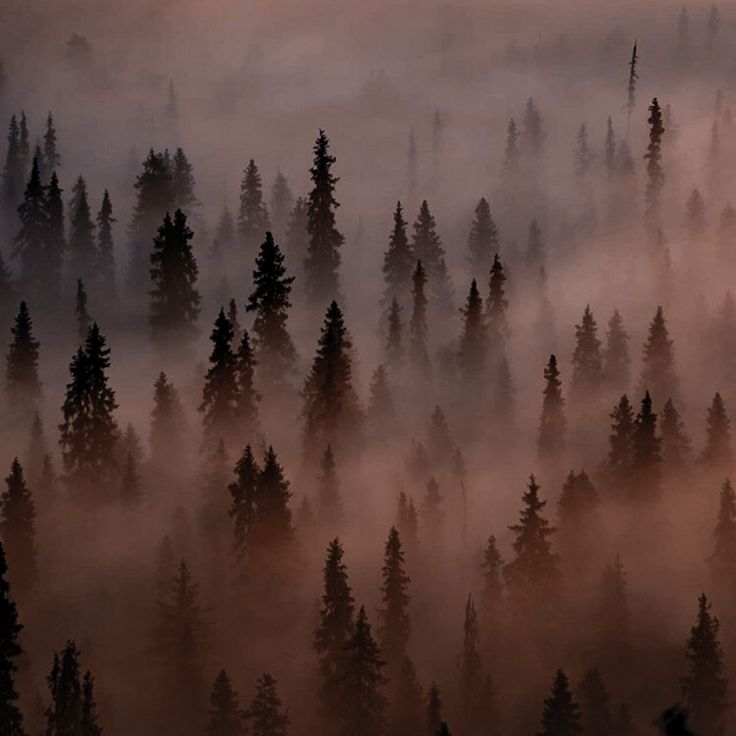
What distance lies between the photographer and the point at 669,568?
89.0 m

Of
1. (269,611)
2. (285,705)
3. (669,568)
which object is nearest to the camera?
(285,705)

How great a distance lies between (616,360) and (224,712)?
56.3 m

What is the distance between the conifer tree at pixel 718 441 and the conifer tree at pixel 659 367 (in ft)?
37.5

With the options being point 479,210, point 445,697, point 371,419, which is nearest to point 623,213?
point 479,210

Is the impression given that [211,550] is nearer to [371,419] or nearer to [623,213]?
[371,419]

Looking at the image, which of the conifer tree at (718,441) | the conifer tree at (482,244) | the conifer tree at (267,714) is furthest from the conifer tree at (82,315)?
the conifer tree at (718,441)

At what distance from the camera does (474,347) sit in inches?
4407

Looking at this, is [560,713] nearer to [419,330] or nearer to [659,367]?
[659,367]

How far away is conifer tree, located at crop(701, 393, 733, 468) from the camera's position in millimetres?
94312

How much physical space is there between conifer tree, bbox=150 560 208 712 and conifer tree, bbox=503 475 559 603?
22.4 meters

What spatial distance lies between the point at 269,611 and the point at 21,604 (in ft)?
55.4

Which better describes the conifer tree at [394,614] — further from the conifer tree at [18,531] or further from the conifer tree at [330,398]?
the conifer tree at [18,531]

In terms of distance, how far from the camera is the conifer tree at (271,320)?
323 ft

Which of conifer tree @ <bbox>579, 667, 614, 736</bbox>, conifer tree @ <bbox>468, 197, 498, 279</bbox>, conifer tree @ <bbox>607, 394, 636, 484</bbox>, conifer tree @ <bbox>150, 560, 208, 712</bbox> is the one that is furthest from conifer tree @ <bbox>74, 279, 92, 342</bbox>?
conifer tree @ <bbox>579, 667, 614, 736</bbox>
